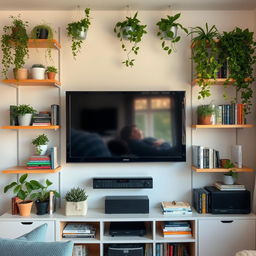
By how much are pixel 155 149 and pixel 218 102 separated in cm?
81

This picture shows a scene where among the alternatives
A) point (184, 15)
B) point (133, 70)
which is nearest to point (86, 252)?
point (133, 70)

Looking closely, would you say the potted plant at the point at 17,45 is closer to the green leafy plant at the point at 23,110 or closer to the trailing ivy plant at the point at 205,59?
the green leafy plant at the point at 23,110

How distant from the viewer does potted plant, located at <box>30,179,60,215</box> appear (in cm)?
282

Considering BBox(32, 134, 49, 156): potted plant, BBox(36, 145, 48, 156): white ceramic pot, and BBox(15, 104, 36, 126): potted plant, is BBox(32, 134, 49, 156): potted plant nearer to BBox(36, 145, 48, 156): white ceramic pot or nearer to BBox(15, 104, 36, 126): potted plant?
BBox(36, 145, 48, 156): white ceramic pot

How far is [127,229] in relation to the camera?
2.82 m

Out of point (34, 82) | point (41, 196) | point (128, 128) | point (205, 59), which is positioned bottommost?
point (41, 196)

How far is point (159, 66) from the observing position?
3.08m

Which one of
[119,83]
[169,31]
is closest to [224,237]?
[119,83]

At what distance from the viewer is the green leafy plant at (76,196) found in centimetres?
280

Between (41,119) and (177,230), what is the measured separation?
1662mm

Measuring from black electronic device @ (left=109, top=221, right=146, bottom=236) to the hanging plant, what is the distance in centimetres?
161

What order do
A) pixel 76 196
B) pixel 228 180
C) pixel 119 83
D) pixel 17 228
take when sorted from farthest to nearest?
pixel 119 83, pixel 228 180, pixel 76 196, pixel 17 228

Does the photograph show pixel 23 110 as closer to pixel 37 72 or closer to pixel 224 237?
pixel 37 72

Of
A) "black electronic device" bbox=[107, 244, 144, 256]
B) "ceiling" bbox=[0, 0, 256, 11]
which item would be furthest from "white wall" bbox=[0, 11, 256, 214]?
"black electronic device" bbox=[107, 244, 144, 256]
